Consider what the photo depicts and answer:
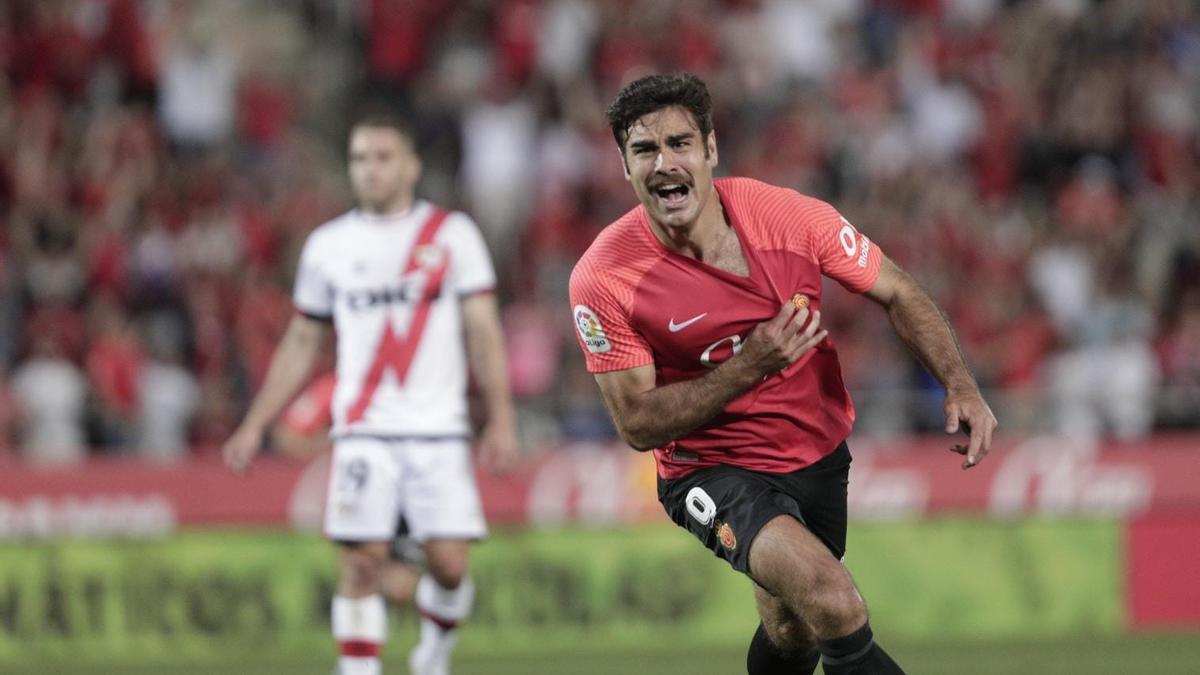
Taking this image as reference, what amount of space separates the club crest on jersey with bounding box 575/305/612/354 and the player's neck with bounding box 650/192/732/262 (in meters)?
0.33

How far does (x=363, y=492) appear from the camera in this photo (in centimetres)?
770

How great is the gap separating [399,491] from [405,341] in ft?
2.08

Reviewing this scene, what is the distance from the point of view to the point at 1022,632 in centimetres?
1147

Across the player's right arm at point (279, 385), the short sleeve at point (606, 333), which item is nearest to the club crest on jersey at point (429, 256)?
the player's right arm at point (279, 385)

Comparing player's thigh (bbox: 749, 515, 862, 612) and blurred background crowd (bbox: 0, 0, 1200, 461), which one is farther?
blurred background crowd (bbox: 0, 0, 1200, 461)

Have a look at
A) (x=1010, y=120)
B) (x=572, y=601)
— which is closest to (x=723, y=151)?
(x=1010, y=120)

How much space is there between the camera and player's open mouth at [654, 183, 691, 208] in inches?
222

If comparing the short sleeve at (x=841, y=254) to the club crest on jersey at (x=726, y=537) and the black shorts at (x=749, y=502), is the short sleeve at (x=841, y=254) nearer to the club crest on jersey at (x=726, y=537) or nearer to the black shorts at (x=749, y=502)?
the black shorts at (x=749, y=502)

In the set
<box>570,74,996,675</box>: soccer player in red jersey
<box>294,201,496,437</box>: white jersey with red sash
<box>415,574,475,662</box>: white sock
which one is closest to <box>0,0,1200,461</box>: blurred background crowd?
<box>415,574,475,662</box>: white sock

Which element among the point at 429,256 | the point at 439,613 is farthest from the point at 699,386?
the point at 439,613

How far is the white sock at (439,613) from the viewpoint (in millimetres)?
8078

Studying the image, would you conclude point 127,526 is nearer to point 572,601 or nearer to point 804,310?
point 572,601

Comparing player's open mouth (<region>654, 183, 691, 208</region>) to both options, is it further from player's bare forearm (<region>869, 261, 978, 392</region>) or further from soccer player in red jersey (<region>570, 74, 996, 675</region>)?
player's bare forearm (<region>869, 261, 978, 392</region>)

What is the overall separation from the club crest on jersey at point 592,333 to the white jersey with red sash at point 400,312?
85.4 inches
